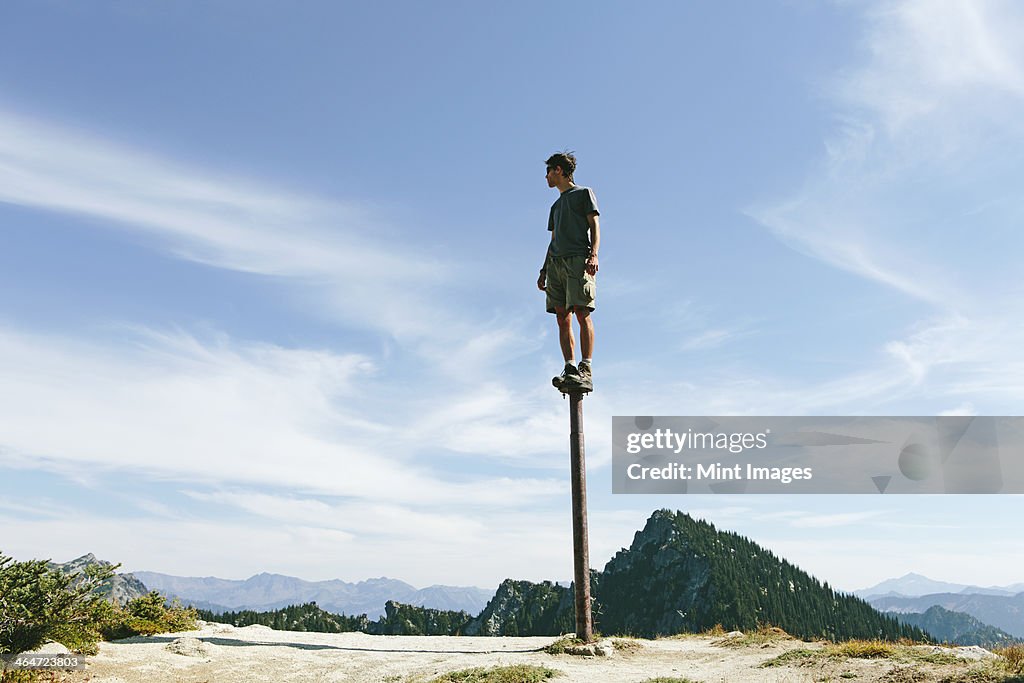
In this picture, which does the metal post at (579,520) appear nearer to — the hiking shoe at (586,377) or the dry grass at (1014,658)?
the hiking shoe at (586,377)

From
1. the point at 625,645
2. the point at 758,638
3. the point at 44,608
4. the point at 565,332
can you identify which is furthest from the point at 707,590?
the point at 44,608

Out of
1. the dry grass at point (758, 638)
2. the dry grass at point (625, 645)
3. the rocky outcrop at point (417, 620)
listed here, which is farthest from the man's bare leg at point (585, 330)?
the rocky outcrop at point (417, 620)

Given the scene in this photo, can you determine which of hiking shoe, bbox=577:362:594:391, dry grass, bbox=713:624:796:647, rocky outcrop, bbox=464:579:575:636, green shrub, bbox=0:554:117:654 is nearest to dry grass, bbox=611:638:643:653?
dry grass, bbox=713:624:796:647

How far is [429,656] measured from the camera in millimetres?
10547

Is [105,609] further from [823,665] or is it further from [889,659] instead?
[889,659]

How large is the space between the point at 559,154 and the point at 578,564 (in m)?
7.22

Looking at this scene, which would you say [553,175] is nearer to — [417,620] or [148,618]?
[148,618]

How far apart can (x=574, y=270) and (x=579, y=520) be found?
4.25m

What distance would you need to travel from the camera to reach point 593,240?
1197cm

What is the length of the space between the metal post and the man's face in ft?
13.0

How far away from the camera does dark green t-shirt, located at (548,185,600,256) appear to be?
39.4 feet

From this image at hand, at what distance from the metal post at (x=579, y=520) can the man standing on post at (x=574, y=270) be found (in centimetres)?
50

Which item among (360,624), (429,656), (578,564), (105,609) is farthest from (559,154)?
(360,624)

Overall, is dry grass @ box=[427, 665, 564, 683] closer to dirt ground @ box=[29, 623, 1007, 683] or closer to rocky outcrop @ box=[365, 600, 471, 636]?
dirt ground @ box=[29, 623, 1007, 683]
